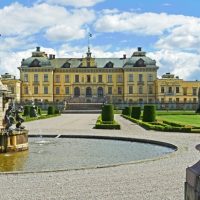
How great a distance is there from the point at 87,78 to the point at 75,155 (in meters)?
59.9

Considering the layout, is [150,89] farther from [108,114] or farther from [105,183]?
[105,183]

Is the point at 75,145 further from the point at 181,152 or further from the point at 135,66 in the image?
the point at 135,66

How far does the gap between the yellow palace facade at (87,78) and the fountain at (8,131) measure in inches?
2277

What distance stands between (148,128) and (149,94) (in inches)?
2035

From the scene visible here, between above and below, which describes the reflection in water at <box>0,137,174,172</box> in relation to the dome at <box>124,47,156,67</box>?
below

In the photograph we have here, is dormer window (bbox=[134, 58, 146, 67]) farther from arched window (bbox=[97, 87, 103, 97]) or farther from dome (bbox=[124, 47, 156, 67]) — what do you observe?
arched window (bbox=[97, 87, 103, 97])

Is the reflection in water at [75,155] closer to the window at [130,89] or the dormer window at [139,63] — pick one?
the dormer window at [139,63]

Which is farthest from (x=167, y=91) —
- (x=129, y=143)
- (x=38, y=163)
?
(x=38, y=163)

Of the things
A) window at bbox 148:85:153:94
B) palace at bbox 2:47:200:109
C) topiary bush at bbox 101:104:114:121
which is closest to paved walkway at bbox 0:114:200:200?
topiary bush at bbox 101:104:114:121

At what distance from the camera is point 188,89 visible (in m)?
71.7

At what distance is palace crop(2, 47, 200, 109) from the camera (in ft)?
230

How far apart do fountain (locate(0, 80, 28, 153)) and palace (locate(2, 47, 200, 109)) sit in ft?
189

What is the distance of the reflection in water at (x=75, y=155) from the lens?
917 cm

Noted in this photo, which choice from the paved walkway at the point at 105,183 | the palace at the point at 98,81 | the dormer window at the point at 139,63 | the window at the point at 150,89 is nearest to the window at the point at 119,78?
the palace at the point at 98,81
